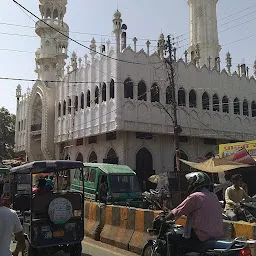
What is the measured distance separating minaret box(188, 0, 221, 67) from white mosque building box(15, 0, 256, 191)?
4.50m

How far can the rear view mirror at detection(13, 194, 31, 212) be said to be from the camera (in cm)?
854

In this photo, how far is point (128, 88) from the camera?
26.3 meters

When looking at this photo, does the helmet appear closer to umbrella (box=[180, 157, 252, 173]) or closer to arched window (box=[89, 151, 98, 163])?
umbrella (box=[180, 157, 252, 173])

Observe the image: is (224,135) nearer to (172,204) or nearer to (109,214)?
(172,204)

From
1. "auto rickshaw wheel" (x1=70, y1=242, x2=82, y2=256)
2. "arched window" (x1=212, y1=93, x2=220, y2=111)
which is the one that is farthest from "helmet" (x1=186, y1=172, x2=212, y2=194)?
"arched window" (x1=212, y1=93, x2=220, y2=111)

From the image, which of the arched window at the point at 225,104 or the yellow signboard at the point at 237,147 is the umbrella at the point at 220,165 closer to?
the yellow signboard at the point at 237,147

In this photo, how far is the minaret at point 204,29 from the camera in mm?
38062

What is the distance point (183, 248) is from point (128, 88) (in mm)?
22269

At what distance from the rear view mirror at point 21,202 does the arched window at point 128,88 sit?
1798cm

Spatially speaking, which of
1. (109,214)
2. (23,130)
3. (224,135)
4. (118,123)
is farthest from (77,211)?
(23,130)

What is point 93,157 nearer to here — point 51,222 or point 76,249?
point 76,249

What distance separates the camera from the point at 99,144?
92.4ft

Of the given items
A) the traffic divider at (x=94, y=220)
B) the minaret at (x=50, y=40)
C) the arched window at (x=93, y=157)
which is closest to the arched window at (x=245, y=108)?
the arched window at (x=93, y=157)

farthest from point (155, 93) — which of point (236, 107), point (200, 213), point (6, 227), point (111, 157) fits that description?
point (6, 227)
